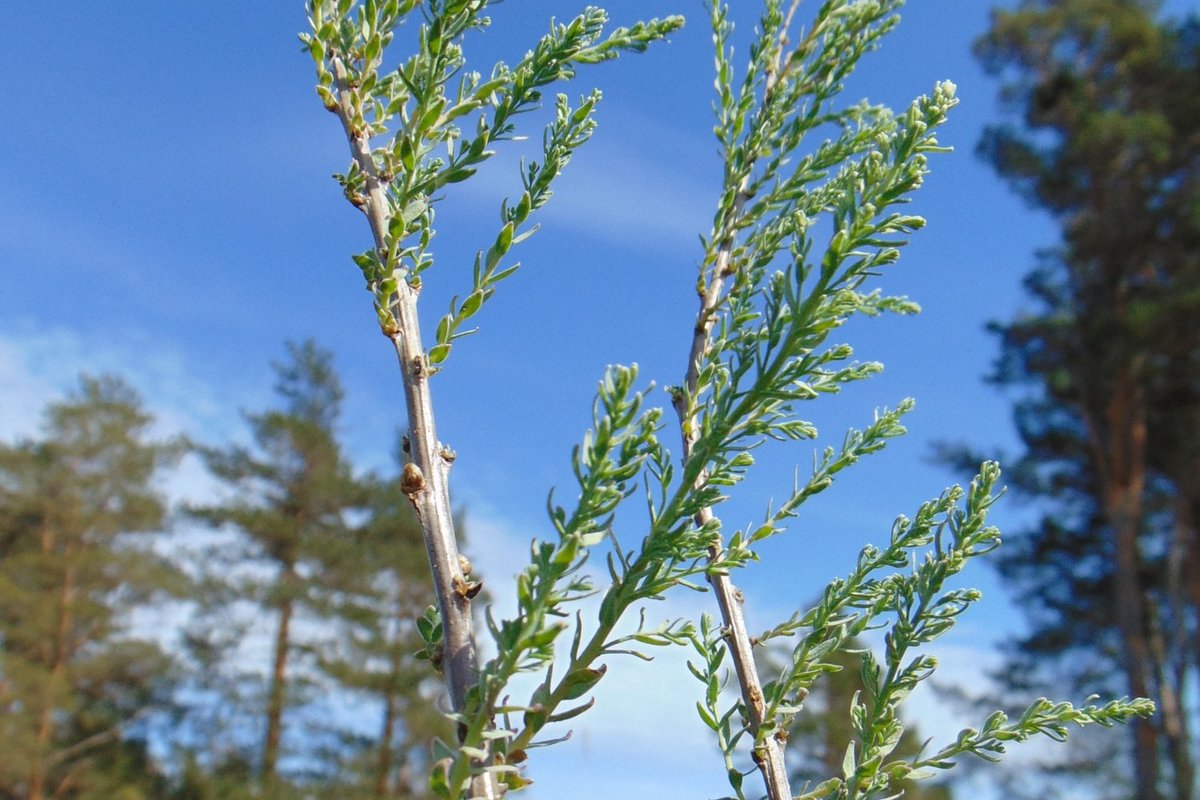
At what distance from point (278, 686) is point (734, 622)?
26.4 meters

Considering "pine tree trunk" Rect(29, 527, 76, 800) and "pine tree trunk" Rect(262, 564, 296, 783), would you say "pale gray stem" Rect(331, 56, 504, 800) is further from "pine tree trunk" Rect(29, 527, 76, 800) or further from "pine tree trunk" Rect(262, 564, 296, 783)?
"pine tree trunk" Rect(29, 527, 76, 800)

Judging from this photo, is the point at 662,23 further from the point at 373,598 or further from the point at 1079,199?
the point at 373,598

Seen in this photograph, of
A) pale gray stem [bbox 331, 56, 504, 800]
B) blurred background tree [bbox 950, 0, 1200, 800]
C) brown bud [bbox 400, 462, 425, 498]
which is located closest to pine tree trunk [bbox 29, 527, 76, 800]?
blurred background tree [bbox 950, 0, 1200, 800]

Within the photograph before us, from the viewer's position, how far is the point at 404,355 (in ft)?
4.87

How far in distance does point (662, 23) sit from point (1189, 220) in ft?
75.7

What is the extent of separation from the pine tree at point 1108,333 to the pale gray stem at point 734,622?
2079 centimetres

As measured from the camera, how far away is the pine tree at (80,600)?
2381 cm

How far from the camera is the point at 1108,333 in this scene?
2062cm

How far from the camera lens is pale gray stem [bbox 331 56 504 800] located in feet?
4.19

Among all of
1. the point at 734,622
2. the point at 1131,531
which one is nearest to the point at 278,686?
the point at 1131,531

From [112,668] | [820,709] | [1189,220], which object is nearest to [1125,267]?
[1189,220]

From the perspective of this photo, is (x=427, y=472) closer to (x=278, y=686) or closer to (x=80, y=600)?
(x=278, y=686)

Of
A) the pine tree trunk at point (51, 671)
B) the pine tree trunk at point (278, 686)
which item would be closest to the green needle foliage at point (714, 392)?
the pine tree trunk at point (278, 686)

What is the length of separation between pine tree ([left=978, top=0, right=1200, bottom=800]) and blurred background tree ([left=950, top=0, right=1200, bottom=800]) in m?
0.04
